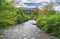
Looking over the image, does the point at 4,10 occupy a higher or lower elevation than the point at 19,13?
higher

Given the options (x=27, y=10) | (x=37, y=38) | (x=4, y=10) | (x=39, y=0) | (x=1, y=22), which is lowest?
(x=27, y=10)

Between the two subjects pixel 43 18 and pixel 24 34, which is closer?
pixel 24 34

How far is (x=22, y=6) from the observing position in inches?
618

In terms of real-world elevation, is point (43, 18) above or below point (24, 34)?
below

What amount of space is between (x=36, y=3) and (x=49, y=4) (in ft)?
18.1

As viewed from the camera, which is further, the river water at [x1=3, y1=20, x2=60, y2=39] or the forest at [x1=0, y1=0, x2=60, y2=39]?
the river water at [x1=3, y1=20, x2=60, y2=39]

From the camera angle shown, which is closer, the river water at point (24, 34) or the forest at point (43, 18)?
the forest at point (43, 18)

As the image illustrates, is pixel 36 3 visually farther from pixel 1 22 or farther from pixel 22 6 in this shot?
pixel 1 22

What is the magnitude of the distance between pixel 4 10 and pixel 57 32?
424cm

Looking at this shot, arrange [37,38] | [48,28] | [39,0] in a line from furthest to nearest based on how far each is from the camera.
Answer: [39,0], [48,28], [37,38]

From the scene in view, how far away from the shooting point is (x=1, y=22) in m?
3.07

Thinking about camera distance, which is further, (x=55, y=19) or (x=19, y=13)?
(x=19, y=13)

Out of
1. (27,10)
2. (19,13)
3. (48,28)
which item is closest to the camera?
(48,28)

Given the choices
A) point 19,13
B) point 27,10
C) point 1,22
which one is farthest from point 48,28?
point 27,10
